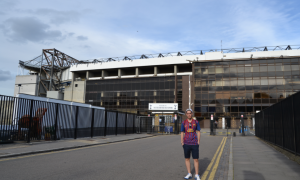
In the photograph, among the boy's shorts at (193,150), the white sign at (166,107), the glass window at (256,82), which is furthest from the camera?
the glass window at (256,82)

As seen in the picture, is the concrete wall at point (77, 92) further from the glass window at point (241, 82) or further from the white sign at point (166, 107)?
the glass window at point (241, 82)

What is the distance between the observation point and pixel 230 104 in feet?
184

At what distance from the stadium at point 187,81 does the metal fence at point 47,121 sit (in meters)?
33.7

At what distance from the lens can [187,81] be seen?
204 ft

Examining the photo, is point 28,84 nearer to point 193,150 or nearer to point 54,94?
point 54,94

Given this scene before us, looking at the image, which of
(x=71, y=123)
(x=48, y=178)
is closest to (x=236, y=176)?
(x=48, y=178)

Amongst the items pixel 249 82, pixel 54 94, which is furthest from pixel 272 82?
pixel 54 94

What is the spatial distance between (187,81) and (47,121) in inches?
1977

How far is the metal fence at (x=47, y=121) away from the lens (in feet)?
39.3

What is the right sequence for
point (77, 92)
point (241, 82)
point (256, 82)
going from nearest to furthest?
1. point (256, 82)
2. point (241, 82)
3. point (77, 92)

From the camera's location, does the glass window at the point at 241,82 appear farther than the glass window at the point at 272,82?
Yes

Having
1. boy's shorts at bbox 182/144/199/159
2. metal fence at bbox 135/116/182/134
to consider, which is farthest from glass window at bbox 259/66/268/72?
boy's shorts at bbox 182/144/199/159

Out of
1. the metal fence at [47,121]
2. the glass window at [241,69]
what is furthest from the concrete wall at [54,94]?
the metal fence at [47,121]

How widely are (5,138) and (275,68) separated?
56.7 m
